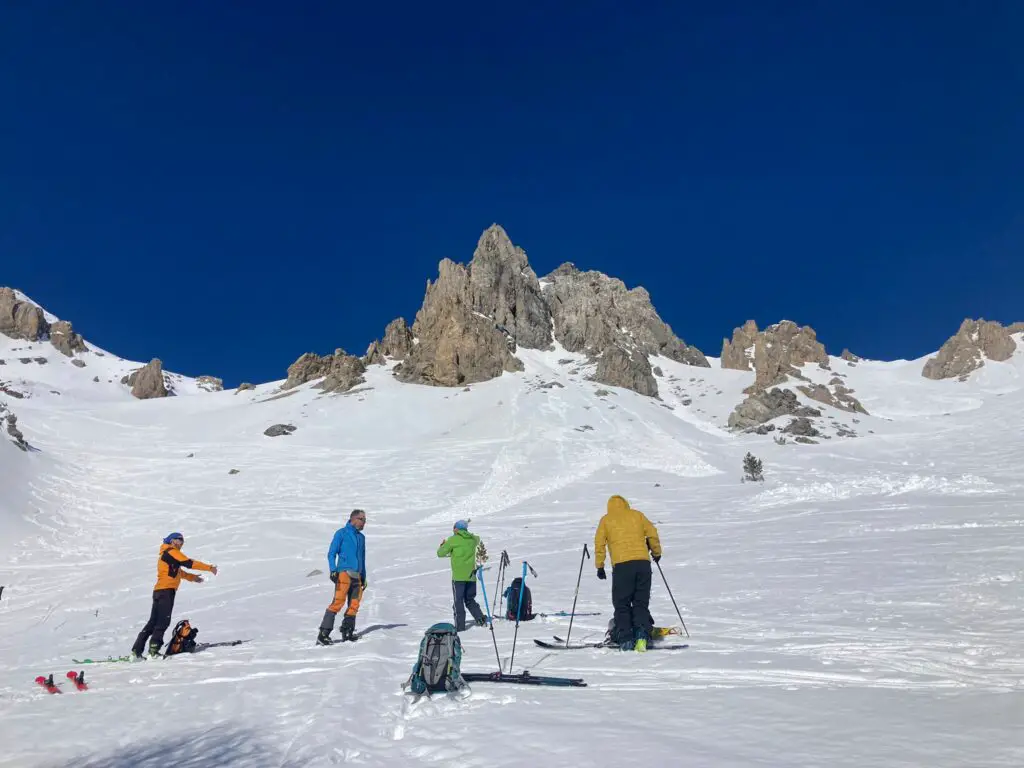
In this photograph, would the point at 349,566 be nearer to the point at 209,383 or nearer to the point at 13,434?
the point at 13,434

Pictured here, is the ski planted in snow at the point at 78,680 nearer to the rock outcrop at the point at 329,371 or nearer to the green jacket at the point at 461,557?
the green jacket at the point at 461,557

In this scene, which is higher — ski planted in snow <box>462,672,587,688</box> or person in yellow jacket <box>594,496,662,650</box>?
person in yellow jacket <box>594,496,662,650</box>

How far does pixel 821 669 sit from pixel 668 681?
1648mm

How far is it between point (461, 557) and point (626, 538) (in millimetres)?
3870

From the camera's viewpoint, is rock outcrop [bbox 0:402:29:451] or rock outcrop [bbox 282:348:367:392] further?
rock outcrop [bbox 282:348:367:392]

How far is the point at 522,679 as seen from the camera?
268 inches

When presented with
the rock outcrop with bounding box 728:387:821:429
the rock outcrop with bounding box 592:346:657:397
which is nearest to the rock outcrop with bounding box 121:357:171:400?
the rock outcrop with bounding box 592:346:657:397

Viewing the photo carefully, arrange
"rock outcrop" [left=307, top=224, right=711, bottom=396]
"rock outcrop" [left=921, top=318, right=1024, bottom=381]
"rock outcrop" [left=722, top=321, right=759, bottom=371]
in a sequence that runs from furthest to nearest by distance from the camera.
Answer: "rock outcrop" [left=722, top=321, right=759, bottom=371] → "rock outcrop" [left=921, top=318, right=1024, bottom=381] → "rock outcrop" [left=307, top=224, right=711, bottom=396]

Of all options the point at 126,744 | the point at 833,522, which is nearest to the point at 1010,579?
the point at 833,522

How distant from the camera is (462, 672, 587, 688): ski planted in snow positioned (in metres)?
6.70

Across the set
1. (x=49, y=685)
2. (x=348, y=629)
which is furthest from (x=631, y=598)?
(x=49, y=685)

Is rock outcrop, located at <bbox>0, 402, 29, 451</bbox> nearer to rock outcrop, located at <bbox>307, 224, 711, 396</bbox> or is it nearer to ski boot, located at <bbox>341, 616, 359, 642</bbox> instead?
ski boot, located at <bbox>341, 616, 359, 642</bbox>

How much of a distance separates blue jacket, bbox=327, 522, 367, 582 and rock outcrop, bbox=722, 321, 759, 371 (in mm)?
123228

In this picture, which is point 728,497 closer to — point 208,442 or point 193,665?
point 193,665
